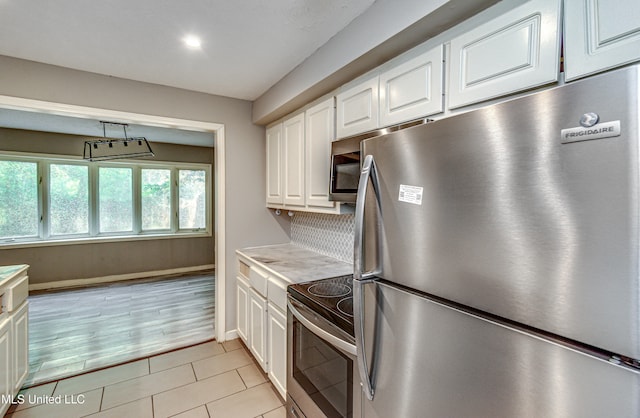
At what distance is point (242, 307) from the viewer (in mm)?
2861

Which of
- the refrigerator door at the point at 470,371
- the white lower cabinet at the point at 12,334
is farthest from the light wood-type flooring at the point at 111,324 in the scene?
the refrigerator door at the point at 470,371

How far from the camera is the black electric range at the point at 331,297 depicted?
138 centimetres

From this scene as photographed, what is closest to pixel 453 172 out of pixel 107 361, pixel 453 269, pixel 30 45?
pixel 453 269

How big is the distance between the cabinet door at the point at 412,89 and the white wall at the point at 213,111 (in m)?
1.83

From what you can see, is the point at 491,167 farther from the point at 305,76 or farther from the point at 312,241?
the point at 312,241

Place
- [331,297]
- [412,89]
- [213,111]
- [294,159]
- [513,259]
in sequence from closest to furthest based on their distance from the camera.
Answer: [513,259]
[412,89]
[331,297]
[294,159]
[213,111]

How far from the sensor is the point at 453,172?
0.83 meters

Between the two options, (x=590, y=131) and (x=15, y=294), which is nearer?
(x=590, y=131)

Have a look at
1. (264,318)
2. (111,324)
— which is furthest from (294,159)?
(111,324)

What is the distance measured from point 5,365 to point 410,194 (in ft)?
8.72

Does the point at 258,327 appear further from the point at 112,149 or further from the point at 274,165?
the point at 112,149

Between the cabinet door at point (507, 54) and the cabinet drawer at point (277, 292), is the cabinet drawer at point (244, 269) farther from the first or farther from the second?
the cabinet door at point (507, 54)

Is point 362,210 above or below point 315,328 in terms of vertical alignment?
above

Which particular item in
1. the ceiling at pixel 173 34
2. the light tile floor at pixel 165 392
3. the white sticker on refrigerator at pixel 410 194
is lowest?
the light tile floor at pixel 165 392
